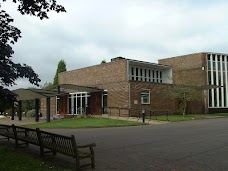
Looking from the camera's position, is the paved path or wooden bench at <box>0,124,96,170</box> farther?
the paved path

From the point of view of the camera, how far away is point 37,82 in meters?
10.4

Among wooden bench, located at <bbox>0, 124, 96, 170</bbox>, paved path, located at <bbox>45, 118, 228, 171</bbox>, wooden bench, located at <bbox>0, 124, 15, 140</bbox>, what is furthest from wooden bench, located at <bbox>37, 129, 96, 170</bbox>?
wooden bench, located at <bbox>0, 124, 15, 140</bbox>

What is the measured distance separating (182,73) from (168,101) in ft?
26.5

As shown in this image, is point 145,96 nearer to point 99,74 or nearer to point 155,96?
point 155,96

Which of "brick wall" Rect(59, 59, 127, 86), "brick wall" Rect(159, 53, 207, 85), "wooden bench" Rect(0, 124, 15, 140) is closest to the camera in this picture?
"wooden bench" Rect(0, 124, 15, 140)

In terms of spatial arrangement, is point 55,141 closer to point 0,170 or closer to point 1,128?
point 0,170

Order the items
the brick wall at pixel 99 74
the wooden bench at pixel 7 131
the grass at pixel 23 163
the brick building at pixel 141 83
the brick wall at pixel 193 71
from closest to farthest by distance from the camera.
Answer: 1. the grass at pixel 23 163
2. the wooden bench at pixel 7 131
3. the brick building at pixel 141 83
4. the brick wall at pixel 99 74
5. the brick wall at pixel 193 71

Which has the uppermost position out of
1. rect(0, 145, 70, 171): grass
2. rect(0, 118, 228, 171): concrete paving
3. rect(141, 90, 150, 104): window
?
rect(141, 90, 150, 104): window

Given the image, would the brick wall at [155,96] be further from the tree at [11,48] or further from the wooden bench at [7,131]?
the tree at [11,48]

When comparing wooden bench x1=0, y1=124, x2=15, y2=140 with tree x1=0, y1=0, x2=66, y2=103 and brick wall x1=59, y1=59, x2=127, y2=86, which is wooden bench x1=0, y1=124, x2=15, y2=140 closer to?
tree x1=0, y1=0, x2=66, y2=103

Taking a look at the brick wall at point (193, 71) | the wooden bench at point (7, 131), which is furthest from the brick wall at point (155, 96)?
the wooden bench at point (7, 131)

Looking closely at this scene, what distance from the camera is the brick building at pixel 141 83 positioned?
31.1 metres

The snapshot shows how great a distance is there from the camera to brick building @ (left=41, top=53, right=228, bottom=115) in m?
31.1

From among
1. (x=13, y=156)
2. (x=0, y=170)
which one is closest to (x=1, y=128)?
(x=13, y=156)
